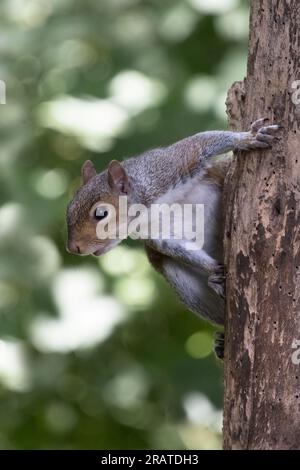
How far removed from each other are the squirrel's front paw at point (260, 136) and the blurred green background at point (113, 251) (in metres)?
0.76

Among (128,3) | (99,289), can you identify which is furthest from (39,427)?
(128,3)

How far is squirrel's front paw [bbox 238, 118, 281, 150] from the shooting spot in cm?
247

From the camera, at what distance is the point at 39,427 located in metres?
3.63

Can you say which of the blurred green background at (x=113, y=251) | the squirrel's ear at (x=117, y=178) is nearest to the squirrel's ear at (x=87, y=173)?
the squirrel's ear at (x=117, y=178)

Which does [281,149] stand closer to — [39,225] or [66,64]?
[39,225]

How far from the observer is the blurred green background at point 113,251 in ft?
10.9

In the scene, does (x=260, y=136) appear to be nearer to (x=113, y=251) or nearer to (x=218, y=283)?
(x=218, y=283)
